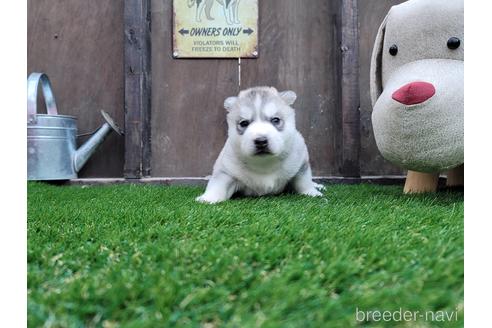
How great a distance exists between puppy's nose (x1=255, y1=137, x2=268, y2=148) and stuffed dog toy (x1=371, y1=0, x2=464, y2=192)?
1.51 feet

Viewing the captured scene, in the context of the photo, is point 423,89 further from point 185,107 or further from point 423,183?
point 185,107

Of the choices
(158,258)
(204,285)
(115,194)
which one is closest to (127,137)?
(115,194)

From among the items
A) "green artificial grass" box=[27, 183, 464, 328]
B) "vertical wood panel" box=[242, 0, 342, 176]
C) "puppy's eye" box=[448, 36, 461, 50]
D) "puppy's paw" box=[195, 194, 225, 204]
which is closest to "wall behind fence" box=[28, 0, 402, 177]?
"vertical wood panel" box=[242, 0, 342, 176]

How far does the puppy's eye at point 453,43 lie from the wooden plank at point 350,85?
3.60 feet

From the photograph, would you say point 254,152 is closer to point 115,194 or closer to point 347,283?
point 115,194

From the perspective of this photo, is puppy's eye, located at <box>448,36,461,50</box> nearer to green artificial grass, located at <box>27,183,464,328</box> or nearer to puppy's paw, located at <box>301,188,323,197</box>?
green artificial grass, located at <box>27,183,464,328</box>

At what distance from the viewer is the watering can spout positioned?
2.76 meters

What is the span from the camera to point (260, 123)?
1948 mm

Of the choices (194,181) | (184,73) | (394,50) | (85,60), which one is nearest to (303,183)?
(394,50)

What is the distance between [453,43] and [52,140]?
2211 millimetres

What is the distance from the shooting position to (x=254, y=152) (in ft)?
6.21

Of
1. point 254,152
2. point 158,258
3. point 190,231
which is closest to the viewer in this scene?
point 158,258

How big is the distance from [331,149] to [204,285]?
2241 millimetres

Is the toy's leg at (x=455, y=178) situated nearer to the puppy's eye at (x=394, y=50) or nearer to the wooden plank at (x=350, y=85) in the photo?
the wooden plank at (x=350, y=85)
